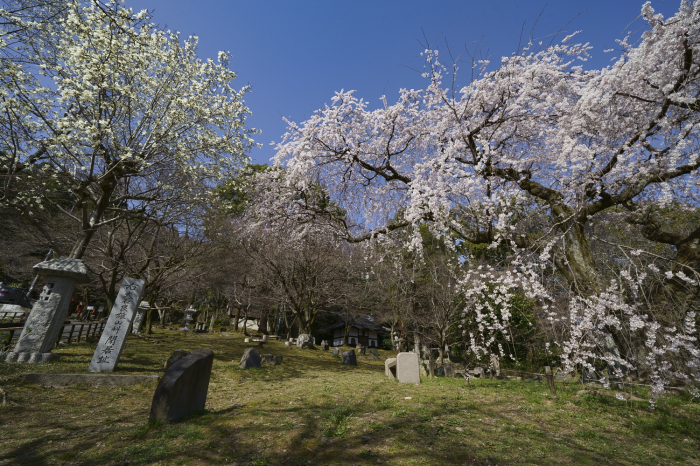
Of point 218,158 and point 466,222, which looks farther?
point 218,158

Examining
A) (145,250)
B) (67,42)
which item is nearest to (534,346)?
(145,250)

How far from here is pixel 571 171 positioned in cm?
597

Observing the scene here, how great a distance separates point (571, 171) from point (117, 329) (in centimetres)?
1152

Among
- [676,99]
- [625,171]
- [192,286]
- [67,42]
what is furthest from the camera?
[192,286]

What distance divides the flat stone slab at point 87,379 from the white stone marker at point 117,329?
0.96 meters

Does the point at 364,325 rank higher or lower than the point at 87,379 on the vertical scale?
higher

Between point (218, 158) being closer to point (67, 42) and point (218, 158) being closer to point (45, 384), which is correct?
point (67, 42)

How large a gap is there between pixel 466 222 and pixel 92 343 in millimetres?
14445

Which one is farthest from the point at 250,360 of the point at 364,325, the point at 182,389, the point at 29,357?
the point at 364,325

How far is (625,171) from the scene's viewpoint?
18.2 ft

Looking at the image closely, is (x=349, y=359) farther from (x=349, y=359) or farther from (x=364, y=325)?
(x=364, y=325)

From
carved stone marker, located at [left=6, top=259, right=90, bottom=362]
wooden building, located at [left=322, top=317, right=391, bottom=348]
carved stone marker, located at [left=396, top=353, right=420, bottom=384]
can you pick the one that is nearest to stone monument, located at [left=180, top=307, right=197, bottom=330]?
wooden building, located at [left=322, top=317, right=391, bottom=348]

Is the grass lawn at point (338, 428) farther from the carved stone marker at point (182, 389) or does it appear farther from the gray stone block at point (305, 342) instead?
the gray stone block at point (305, 342)

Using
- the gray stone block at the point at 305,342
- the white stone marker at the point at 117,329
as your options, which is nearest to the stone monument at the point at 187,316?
the gray stone block at the point at 305,342
